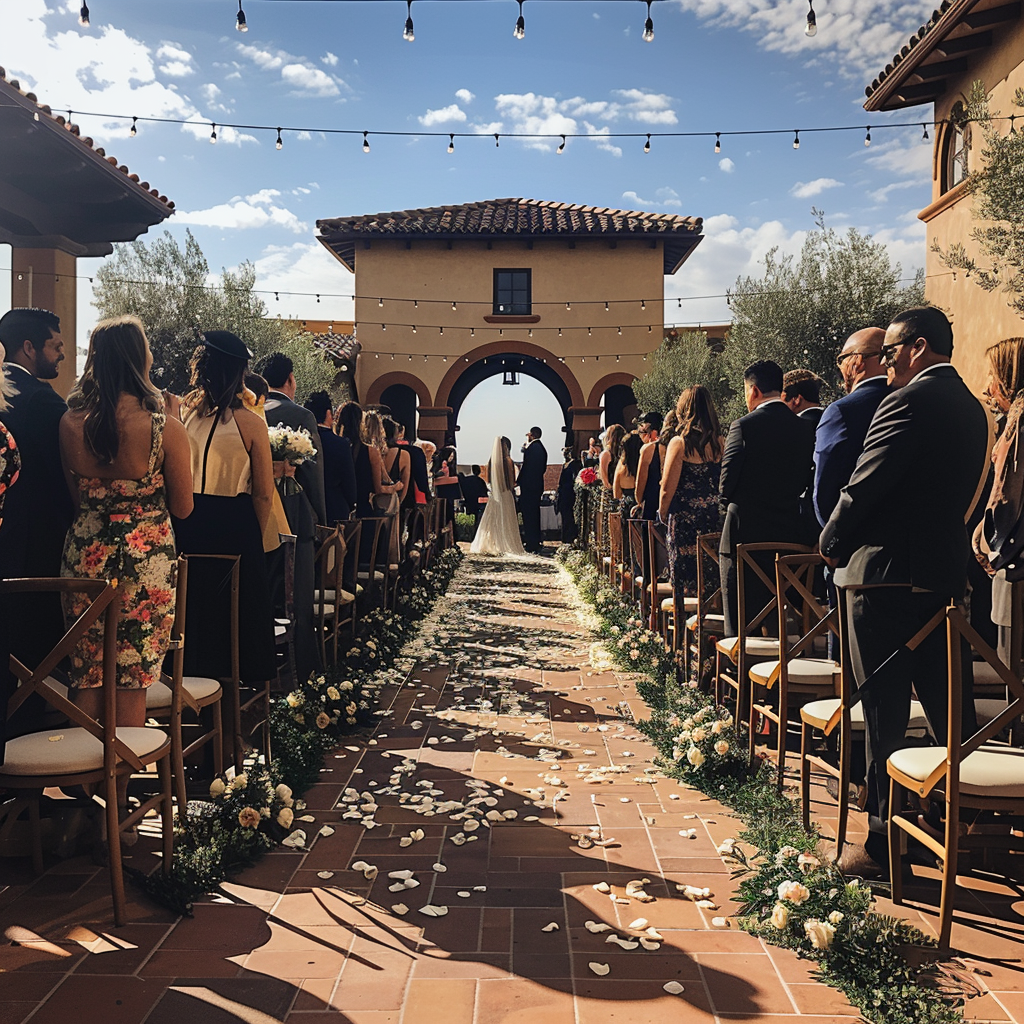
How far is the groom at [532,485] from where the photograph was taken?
17.1 m

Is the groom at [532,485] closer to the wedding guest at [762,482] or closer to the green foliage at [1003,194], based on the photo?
the green foliage at [1003,194]

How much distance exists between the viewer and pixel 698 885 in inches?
130

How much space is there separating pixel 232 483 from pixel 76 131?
649 centimetres

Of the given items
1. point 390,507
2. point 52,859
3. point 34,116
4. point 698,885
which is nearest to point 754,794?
point 698,885

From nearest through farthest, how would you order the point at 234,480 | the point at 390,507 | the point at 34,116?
the point at 234,480 < the point at 34,116 < the point at 390,507

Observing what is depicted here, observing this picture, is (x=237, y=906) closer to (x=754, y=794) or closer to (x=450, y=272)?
(x=754, y=794)

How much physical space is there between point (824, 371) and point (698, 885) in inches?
655

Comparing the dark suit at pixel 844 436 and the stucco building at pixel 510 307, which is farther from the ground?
the stucco building at pixel 510 307

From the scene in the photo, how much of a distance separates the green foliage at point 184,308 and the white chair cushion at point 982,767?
19.6 m

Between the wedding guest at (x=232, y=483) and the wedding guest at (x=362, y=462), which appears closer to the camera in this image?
the wedding guest at (x=232, y=483)

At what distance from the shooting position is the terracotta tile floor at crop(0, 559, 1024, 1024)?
2.51 m

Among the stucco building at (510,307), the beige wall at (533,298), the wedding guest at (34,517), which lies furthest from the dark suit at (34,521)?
the beige wall at (533,298)

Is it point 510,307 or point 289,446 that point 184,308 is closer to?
point 510,307

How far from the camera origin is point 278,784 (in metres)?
4.08
